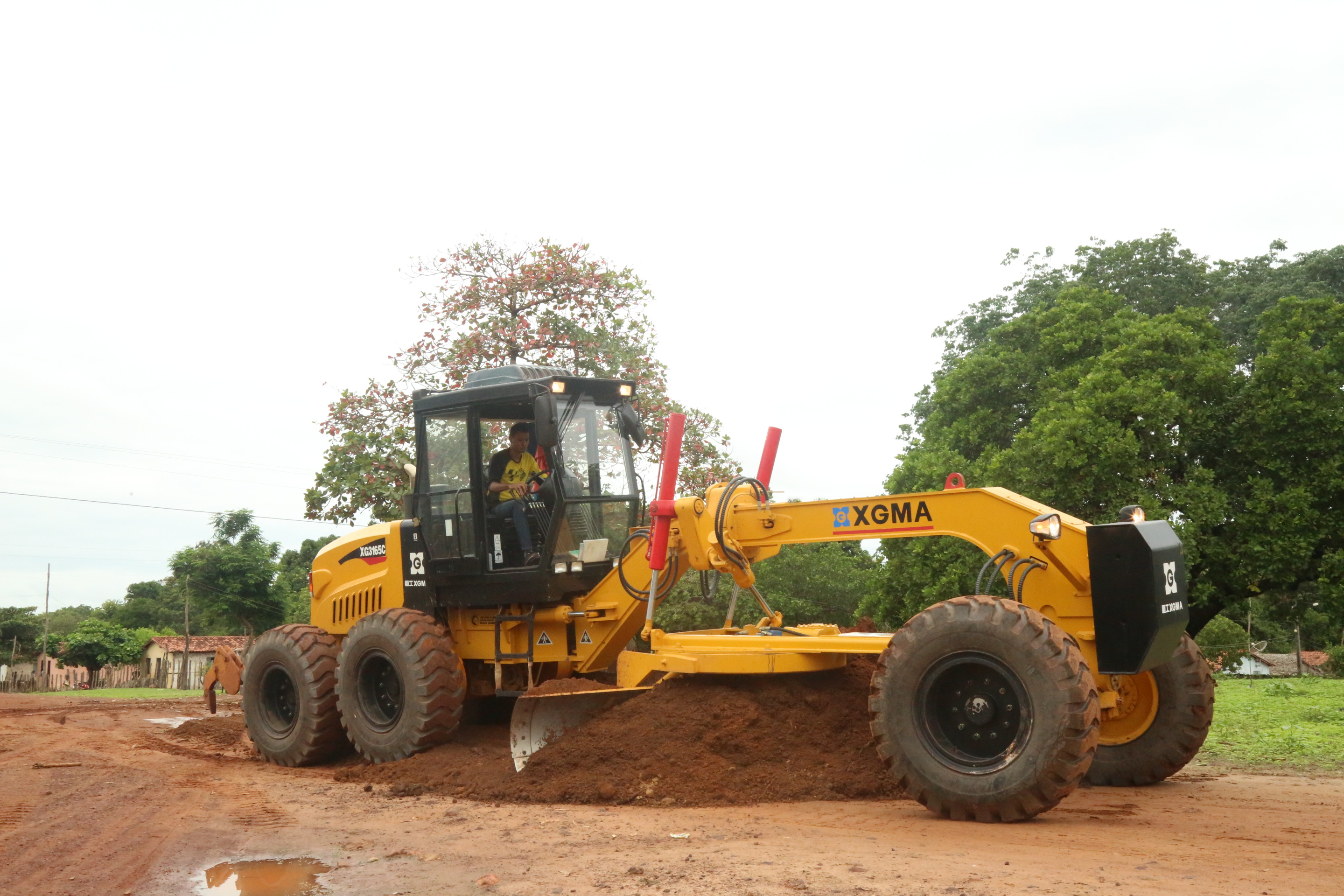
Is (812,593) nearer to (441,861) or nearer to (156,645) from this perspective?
(441,861)

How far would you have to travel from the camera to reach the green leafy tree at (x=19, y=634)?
47469 millimetres

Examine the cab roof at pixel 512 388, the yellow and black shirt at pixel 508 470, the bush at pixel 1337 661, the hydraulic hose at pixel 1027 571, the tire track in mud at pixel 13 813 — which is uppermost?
the cab roof at pixel 512 388

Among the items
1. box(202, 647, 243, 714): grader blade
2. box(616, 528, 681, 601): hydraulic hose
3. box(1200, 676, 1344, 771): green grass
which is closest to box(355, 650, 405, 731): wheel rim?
box(616, 528, 681, 601): hydraulic hose

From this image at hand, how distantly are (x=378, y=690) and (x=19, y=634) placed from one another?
4607cm

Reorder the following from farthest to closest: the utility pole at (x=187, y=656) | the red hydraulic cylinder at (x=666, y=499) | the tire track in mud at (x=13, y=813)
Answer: the utility pole at (x=187, y=656), the red hydraulic cylinder at (x=666, y=499), the tire track in mud at (x=13, y=813)

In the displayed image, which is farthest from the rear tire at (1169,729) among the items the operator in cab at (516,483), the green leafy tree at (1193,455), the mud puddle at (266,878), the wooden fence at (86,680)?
the wooden fence at (86,680)

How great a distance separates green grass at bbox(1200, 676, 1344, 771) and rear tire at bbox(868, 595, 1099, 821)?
3.94 m

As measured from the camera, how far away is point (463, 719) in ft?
35.2

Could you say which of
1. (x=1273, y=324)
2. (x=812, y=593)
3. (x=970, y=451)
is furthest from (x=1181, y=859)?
(x=970, y=451)

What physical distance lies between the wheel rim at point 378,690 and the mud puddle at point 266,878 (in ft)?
11.8

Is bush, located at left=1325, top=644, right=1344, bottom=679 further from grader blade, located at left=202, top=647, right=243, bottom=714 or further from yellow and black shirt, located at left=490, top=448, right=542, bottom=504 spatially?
grader blade, located at left=202, top=647, right=243, bottom=714

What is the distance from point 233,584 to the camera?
44375 mm

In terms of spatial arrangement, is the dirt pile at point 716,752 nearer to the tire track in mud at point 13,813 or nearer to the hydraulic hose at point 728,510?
the hydraulic hose at point 728,510

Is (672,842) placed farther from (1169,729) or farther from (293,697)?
(293,697)
